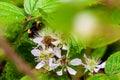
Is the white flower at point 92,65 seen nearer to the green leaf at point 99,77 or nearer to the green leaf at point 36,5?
the green leaf at point 99,77

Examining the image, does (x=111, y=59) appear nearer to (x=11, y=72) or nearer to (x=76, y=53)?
(x=76, y=53)

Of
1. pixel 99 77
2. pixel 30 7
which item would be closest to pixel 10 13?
pixel 30 7

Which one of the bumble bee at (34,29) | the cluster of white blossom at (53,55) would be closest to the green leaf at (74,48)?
the cluster of white blossom at (53,55)

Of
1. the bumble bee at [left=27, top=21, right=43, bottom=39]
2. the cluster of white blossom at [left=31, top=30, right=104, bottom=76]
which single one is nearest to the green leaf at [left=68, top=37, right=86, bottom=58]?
the cluster of white blossom at [left=31, top=30, right=104, bottom=76]

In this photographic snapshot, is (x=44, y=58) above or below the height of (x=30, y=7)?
below

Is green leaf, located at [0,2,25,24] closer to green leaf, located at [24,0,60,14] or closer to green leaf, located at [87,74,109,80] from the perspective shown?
green leaf, located at [24,0,60,14]

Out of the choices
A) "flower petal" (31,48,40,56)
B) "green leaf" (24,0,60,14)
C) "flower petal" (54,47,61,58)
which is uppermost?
"green leaf" (24,0,60,14)

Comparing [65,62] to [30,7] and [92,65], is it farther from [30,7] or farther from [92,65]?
[30,7]
